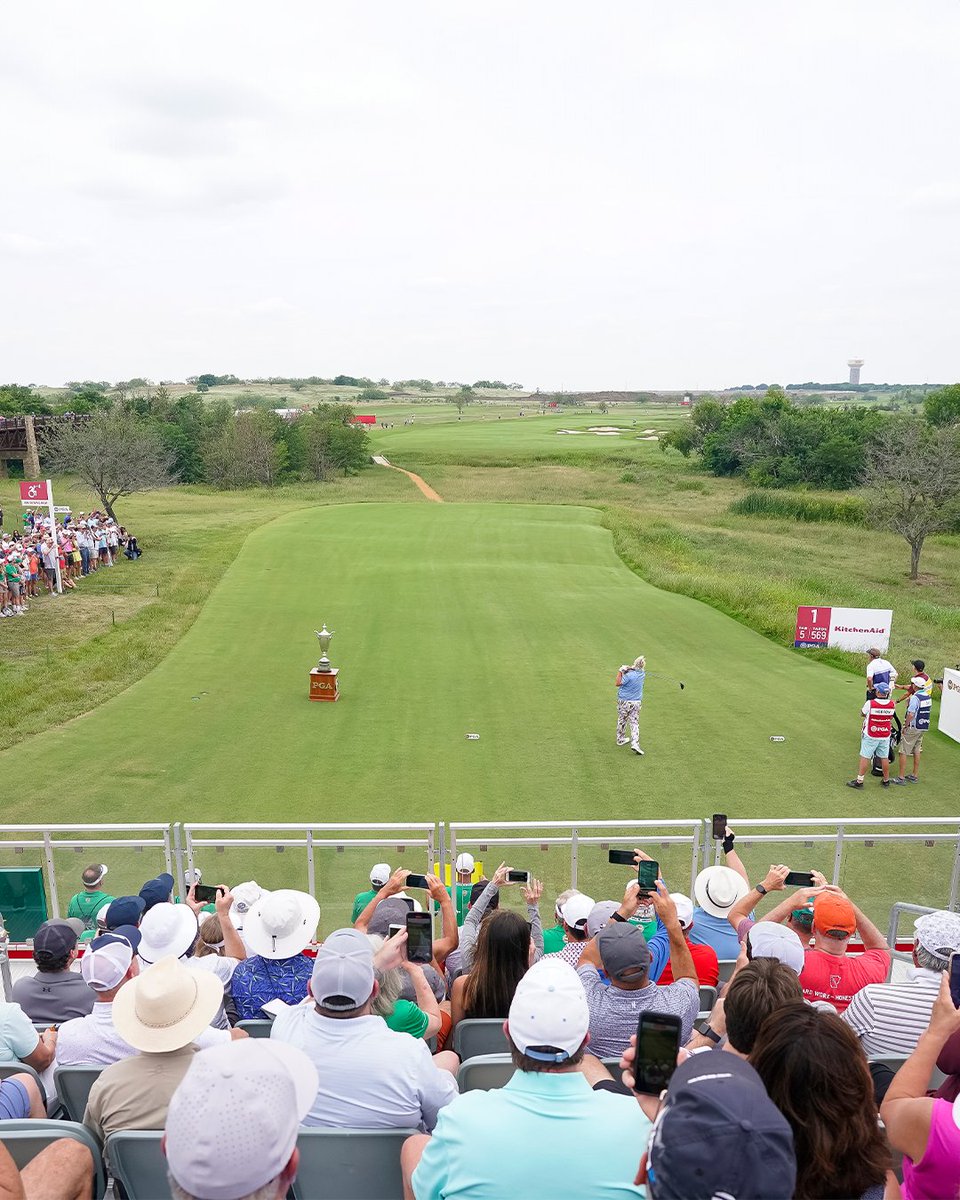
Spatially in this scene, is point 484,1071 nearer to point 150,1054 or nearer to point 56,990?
point 150,1054

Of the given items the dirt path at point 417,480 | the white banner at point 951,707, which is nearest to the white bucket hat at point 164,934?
the white banner at point 951,707

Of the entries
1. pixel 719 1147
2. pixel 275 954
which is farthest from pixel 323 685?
pixel 719 1147

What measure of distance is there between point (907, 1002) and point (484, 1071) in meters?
2.05

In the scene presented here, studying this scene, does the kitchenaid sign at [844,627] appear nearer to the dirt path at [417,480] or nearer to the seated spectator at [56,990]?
the seated spectator at [56,990]

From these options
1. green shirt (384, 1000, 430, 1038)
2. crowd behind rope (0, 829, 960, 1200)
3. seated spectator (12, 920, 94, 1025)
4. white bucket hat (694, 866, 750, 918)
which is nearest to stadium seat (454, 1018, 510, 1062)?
crowd behind rope (0, 829, 960, 1200)

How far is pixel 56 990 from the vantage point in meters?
5.63

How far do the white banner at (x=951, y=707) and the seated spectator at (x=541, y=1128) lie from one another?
47.9 feet

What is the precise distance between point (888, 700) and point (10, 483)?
55943 millimetres

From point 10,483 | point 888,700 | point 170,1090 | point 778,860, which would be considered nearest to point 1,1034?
point 170,1090

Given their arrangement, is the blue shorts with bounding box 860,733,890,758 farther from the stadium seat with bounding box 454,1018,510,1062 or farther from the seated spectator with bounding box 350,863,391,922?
the stadium seat with bounding box 454,1018,510,1062

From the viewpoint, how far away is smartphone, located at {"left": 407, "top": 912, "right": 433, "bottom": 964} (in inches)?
215

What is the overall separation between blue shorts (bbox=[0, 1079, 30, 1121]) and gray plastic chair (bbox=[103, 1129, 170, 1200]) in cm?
72

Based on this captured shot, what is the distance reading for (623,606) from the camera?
2584 cm

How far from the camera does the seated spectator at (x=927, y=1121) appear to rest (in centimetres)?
314
